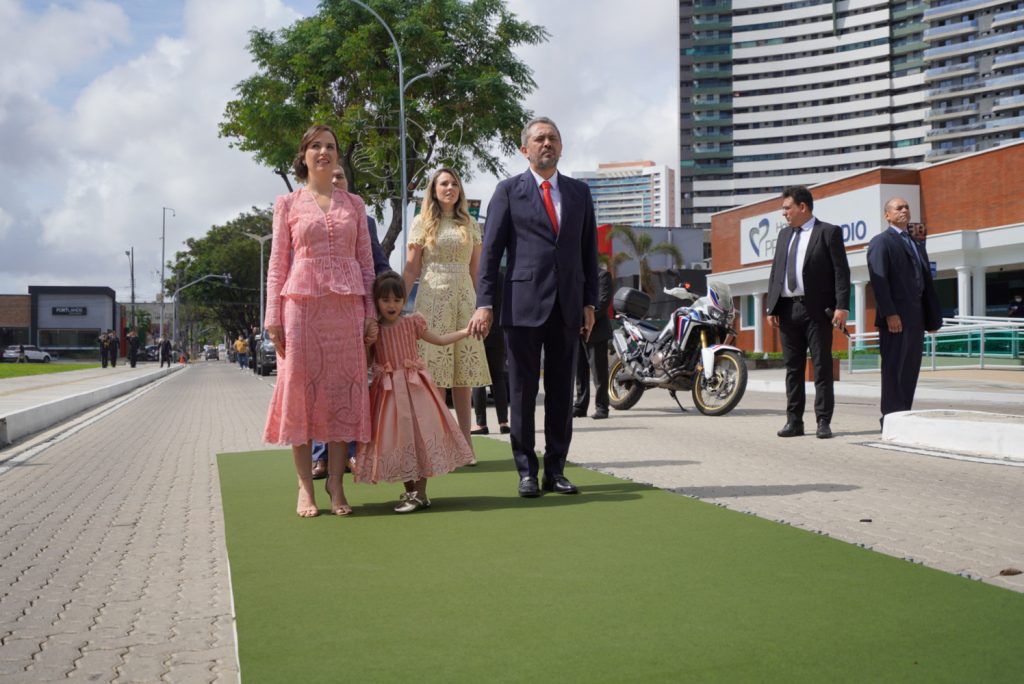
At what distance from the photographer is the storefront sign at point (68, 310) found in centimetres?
9406

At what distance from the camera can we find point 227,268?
7956 centimetres

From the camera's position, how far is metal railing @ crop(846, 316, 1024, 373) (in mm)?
21469

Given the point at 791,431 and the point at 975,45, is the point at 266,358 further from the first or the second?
the point at 975,45

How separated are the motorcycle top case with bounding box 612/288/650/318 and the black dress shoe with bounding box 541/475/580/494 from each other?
676 centimetres

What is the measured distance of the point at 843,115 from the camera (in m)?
124

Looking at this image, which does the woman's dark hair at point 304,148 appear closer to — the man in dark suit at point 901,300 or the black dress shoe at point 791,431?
the man in dark suit at point 901,300

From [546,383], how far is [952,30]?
374 feet

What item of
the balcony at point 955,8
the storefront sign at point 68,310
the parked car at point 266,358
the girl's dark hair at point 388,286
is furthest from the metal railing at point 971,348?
the balcony at point 955,8

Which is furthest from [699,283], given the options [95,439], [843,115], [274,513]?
[843,115]

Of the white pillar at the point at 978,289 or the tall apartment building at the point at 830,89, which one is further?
the tall apartment building at the point at 830,89

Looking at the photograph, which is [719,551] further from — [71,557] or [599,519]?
[71,557]

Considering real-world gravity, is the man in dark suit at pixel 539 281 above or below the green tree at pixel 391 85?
below

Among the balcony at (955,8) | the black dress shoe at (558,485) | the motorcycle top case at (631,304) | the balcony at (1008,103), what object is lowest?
the black dress shoe at (558,485)

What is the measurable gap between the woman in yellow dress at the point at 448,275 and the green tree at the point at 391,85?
2473 cm
